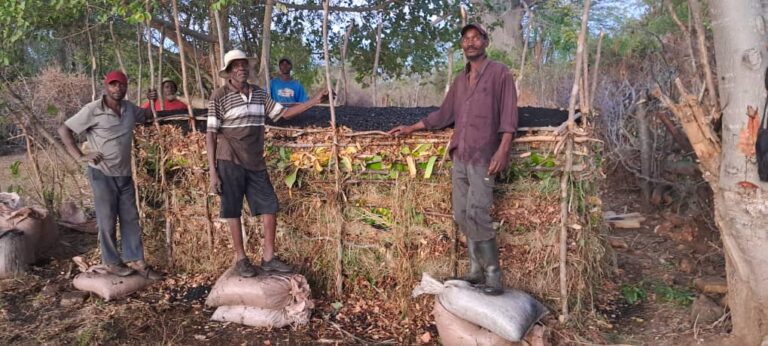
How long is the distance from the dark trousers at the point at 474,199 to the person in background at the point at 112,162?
8.68 feet

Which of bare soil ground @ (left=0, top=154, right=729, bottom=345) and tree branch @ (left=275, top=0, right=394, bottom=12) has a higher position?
tree branch @ (left=275, top=0, right=394, bottom=12)

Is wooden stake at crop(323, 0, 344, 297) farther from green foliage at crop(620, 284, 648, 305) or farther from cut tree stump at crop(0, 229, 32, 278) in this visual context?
cut tree stump at crop(0, 229, 32, 278)

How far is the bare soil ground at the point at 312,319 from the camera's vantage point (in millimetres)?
3465

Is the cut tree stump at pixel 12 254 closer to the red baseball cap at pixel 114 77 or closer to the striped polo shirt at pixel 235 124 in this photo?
the red baseball cap at pixel 114 77

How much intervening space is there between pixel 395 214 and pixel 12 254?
11.4 ft

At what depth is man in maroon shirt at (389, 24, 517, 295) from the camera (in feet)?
10.3

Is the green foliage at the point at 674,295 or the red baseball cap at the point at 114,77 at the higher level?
the red baseball cap at the point at 114,77

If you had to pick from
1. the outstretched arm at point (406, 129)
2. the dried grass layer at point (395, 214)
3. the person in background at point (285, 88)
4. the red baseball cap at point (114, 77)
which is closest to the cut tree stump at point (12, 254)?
the dried grass layer at point (395, 214)

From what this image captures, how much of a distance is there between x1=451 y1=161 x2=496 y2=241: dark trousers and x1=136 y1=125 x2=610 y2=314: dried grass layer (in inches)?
12.1

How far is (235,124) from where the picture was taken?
3.69 meters

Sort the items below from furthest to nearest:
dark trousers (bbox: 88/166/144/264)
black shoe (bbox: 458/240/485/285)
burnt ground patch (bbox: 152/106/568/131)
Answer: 1. dark trousers (bbox: 88/166/144/264)
2. burnt ground patch (bbox: 152/106/568/131)
3. black shoe (bbox: 458/240/485/285)

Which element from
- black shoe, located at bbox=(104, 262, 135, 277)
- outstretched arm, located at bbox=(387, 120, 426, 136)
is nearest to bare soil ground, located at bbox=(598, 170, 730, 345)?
outstretched arm, located at bbox=(387, 120, 426, 136)

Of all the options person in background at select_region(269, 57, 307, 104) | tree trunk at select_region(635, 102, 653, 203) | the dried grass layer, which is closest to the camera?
the dried grass layer

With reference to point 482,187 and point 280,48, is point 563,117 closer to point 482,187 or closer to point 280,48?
point 482,187
